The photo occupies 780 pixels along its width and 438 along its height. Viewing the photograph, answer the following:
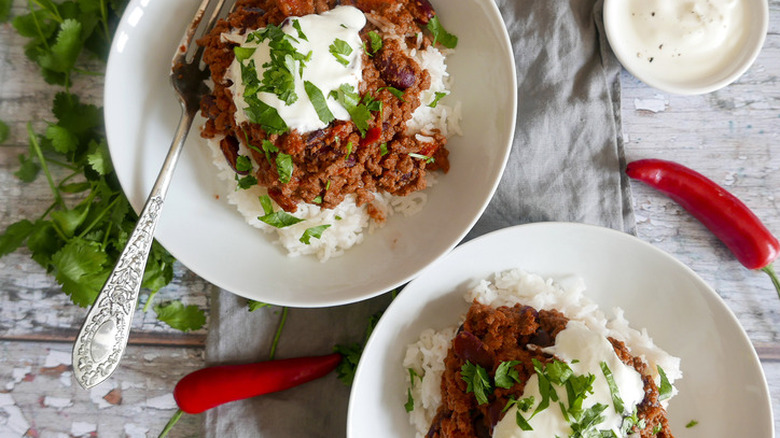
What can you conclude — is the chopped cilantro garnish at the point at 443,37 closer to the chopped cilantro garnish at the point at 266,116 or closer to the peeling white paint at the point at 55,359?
the chopped cilantro garnish at the point at 266,116

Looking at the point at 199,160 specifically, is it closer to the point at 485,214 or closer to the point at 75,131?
the point at 75,131

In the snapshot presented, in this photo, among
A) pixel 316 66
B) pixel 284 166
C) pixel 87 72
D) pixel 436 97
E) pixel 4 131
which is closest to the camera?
pixel 316 66

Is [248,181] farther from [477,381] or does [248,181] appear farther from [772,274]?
[772,274]

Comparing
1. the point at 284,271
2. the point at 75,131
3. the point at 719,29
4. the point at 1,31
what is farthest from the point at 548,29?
the point at 1,31

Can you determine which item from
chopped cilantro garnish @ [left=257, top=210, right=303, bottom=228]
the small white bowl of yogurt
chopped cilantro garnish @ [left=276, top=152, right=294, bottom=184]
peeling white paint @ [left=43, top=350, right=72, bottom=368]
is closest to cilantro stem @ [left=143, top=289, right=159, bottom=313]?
peeling white paint @ [left=43, top=350, right=72, bottom=368]

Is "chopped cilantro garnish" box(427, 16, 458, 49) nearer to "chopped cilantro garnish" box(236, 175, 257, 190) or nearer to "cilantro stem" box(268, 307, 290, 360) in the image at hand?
"chopped cilantro garnish" box(236, 175, 257, 190)

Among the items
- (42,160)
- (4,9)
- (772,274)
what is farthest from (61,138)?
(772,274)
